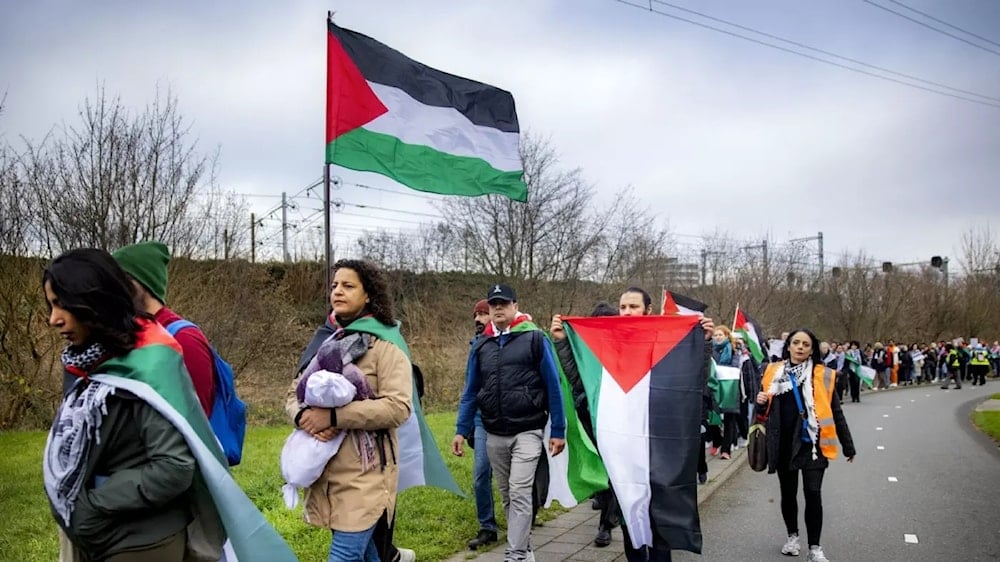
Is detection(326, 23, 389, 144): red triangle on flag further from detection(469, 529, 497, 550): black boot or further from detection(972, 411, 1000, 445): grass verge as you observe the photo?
detection(972, 411, 1000, 445): grass verge

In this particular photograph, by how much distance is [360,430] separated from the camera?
3939 millimetres

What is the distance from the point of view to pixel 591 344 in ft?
19.7

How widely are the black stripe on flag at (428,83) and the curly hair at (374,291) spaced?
8.47 ft

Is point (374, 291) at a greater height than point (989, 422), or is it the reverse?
point (374, 291)

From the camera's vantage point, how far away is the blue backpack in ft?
11.7

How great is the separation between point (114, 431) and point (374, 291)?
1.76m

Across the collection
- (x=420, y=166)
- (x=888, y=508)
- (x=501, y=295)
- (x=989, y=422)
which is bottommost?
(x=989, y=422)

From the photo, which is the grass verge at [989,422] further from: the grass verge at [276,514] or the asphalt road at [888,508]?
the grass verge at [276,514]

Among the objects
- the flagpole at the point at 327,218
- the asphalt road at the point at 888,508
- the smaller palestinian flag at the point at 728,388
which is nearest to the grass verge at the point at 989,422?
the asphalt road at the point at 888,508

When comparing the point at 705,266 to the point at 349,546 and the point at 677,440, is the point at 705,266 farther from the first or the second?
the point at 349,546

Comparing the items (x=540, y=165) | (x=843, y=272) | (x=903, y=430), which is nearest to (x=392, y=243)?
(x=540, y=165)

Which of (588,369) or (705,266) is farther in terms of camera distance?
(705,266)

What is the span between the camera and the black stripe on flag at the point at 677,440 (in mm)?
5098

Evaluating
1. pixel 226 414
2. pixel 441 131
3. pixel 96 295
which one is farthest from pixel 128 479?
pixel 441 131
